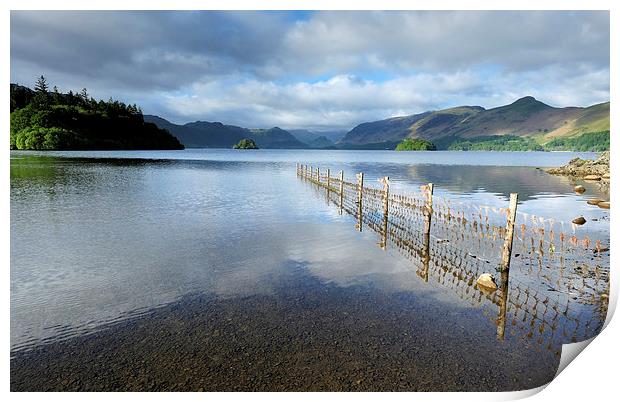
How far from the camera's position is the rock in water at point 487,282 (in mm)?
13969

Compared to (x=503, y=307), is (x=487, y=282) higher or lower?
higher

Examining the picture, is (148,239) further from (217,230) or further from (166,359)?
(166,359)

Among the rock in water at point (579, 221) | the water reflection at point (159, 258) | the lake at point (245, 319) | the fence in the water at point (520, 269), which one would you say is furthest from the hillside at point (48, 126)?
the rock in water at point (579, 221)

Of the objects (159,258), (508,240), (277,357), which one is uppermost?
(508,240)

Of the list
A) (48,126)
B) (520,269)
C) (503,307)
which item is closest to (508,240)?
(520,269)

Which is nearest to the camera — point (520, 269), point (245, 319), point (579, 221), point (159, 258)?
point (245, 319)

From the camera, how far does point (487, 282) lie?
1419cm

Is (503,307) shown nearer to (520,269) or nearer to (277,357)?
(520,269)

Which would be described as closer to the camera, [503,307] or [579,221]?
[503,307]

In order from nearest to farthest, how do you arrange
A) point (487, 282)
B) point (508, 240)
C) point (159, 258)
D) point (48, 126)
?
point (487, 282) → point (508, 240) → point (159, 258) → point (48, 126)

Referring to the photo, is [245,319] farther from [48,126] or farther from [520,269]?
[48,126]

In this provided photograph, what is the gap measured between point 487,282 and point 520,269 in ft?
9.79

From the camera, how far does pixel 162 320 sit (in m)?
11.1
